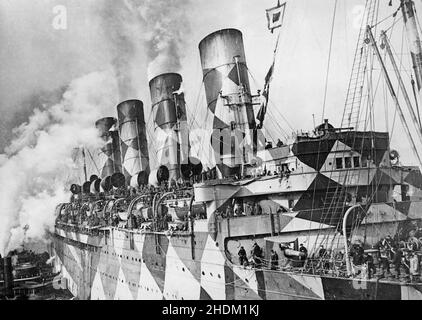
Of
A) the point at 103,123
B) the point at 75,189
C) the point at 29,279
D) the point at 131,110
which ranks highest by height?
the point at 103,123

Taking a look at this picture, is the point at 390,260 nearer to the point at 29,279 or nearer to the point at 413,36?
the point at 413,36

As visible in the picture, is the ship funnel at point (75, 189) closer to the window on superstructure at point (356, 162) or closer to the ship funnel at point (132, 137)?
the ship funnel at point (132, 137)

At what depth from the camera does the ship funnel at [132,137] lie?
24562mm

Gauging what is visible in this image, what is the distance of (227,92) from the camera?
14.9 metres

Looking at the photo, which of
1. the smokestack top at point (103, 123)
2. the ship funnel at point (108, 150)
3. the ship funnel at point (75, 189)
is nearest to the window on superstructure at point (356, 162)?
the ship funnel at point (75, 189)

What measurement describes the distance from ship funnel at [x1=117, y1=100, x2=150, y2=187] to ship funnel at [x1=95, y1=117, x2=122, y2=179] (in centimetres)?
349

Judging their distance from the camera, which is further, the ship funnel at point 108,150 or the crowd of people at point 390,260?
the ship funnel at point 108,150

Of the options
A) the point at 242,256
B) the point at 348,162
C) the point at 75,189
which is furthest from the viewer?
the point at 75,189

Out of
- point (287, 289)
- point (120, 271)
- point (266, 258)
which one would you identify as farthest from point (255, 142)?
point (120, 271)

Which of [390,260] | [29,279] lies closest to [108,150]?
[29,279]

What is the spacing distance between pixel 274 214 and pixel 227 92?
651cm

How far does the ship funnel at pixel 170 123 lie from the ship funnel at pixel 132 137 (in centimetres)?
383
